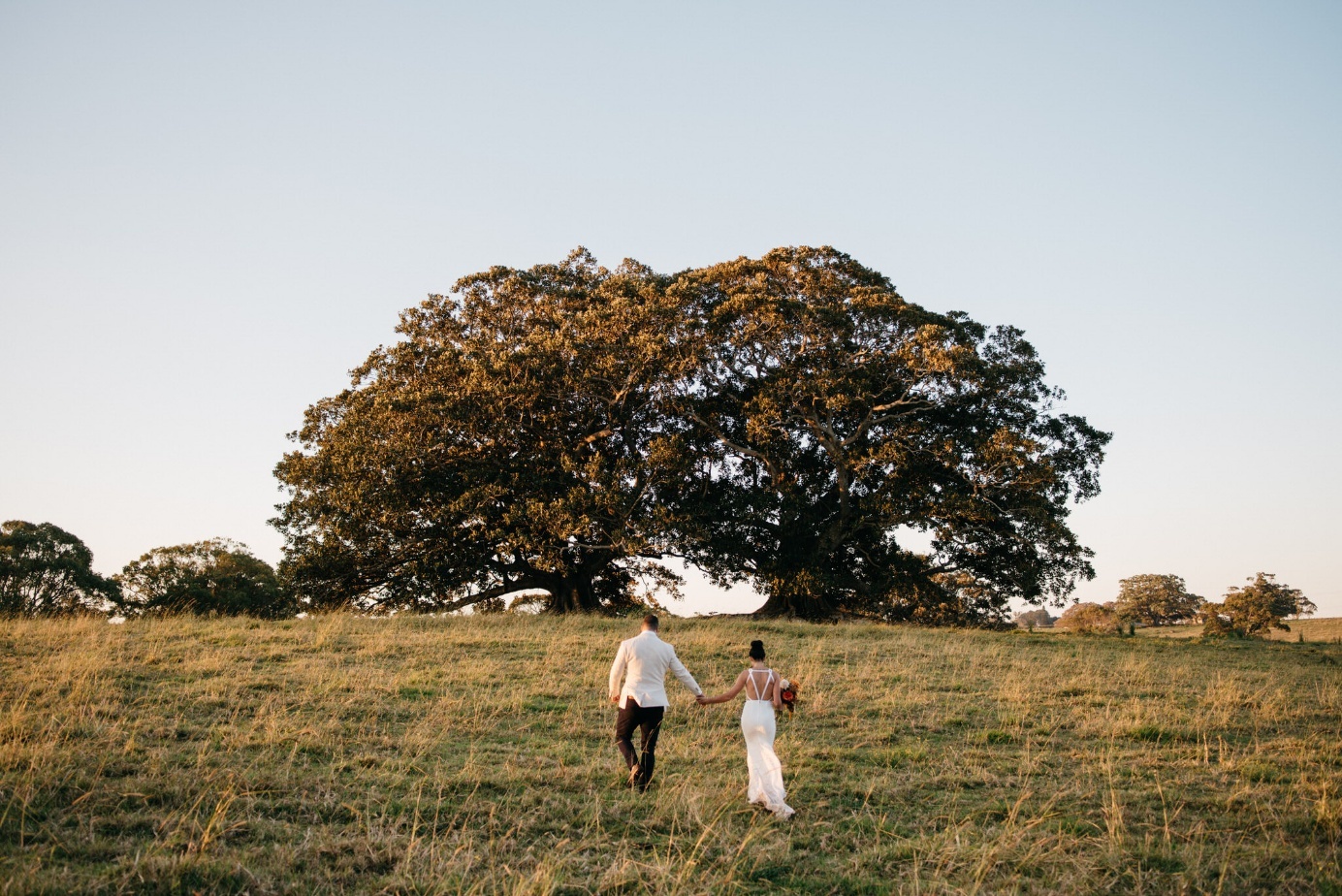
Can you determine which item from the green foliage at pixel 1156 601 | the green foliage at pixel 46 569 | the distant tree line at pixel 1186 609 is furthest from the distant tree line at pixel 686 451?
the green foliage at pixel 1156 601

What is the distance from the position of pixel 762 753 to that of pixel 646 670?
143cm

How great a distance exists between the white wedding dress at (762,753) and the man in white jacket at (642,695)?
59cm

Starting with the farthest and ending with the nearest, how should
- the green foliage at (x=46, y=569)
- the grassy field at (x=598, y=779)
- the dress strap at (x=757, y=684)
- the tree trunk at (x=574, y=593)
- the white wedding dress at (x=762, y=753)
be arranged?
the green foliage at (x=46, y=569), the tree trunk at (x=574, y=593), the dress strap at (x=757, y=684), the white wedding dress at (x=762, y=753), the grassy field at (x=598, y=779)

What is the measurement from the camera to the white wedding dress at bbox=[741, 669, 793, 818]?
841 cm

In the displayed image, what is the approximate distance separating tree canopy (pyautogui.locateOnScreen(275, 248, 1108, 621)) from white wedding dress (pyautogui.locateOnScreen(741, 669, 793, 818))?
1462cm

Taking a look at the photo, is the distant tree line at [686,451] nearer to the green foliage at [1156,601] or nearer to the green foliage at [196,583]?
the green foliage at [196,583]

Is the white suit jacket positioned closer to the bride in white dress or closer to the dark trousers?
the dark trousers

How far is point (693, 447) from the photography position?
26703mm

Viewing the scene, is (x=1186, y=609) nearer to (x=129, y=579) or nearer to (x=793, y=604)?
(x=793, y=604)

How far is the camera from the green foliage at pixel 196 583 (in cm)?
3928

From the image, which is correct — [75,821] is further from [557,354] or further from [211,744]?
[557,354]

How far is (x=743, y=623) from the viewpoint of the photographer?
23109 millimetres

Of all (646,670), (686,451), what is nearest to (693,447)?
(686,451)

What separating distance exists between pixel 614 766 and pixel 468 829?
248 cm
